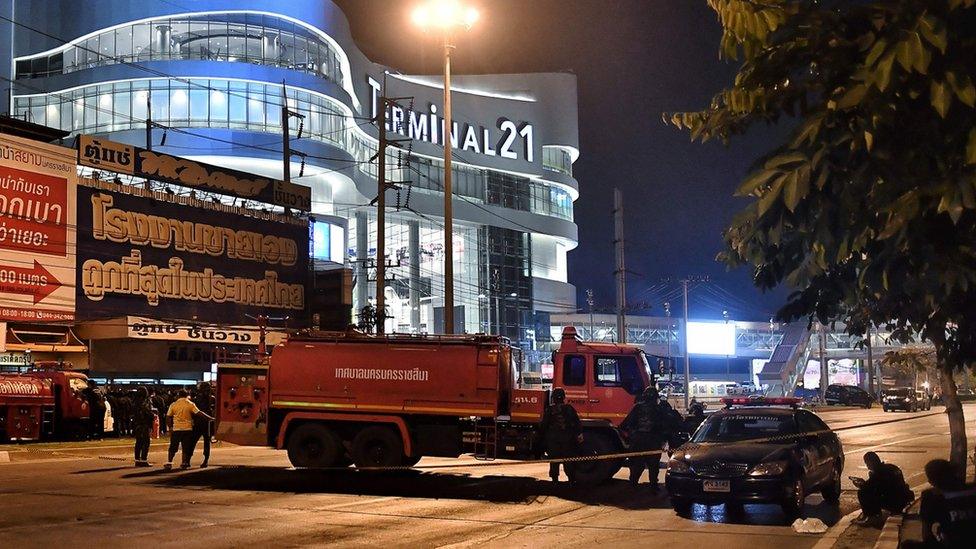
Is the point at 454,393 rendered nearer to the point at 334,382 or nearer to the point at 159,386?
the point at 334,382

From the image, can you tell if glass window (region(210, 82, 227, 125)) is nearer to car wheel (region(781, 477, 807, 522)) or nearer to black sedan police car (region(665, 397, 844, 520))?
black sedan police car (region(665, 397, 844, 520))

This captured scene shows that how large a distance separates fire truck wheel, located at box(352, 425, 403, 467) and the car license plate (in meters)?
6.76

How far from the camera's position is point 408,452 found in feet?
59.1

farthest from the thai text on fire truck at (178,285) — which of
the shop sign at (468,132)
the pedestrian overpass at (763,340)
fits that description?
the pedestrian overpass at (763,340)

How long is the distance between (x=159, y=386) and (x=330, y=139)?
1241 inches

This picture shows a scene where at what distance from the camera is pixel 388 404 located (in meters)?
18.0

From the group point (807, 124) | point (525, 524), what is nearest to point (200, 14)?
point (525, 524)

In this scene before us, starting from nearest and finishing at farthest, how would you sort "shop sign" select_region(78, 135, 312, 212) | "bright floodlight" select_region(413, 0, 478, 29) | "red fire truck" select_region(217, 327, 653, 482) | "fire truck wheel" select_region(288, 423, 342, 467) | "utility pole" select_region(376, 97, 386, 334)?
"red fire truck" select_region(217, 327, 653, 482)
"fire truck wheel" select_region(288, 423, 342, 467)
"bright floodlight" select_region(413, 0, 478, 29)
"utility pole" select_region(376, 97, 386, 334)
"shop sign" select_region(78, 135, 312, 212)

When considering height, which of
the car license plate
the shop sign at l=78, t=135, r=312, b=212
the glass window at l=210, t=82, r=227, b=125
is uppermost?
the glass window at l=210, t=82, r=227, b=125

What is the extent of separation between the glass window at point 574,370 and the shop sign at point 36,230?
21.5 m

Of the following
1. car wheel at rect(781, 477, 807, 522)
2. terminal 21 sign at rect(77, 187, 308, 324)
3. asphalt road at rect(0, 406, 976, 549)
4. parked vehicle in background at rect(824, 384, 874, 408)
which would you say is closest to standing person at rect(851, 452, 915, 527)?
asphalt road at rect(0, 406, 976, 549)

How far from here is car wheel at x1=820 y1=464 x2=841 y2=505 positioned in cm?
1542

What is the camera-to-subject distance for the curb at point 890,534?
1041 centimetres

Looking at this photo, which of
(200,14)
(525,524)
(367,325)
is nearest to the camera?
(525,524)
